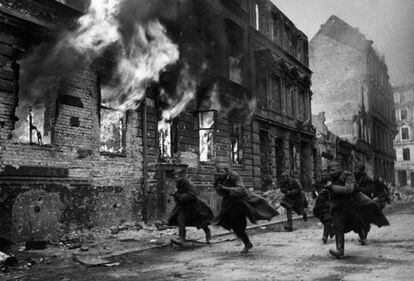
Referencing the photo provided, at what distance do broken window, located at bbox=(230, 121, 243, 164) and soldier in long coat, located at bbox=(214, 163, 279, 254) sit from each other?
11.0m

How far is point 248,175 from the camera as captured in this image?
2027cm

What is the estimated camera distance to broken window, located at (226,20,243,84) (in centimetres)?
1998

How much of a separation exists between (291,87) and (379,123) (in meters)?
28.3

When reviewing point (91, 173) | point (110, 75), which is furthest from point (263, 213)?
point (110, 75)

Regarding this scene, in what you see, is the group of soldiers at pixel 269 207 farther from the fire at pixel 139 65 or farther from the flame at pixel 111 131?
the fire at pixel 139 65

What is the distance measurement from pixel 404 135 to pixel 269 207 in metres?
64.1

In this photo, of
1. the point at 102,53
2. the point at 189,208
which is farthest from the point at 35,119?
the point at 189,208

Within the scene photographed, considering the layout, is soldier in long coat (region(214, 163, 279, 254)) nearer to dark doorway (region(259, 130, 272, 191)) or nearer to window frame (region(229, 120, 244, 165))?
window frame (region(229, 120, 244, 165))

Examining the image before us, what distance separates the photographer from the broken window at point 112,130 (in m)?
12.6

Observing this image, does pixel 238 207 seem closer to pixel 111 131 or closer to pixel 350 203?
pixel 350 203

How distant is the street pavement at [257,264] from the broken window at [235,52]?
39.7 feet

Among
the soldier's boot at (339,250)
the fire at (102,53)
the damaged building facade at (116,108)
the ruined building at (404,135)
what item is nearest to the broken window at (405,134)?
the ruined building at (404,135)

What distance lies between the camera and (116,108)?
1284cm

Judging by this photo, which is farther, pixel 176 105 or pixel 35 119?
pixel 176 105
